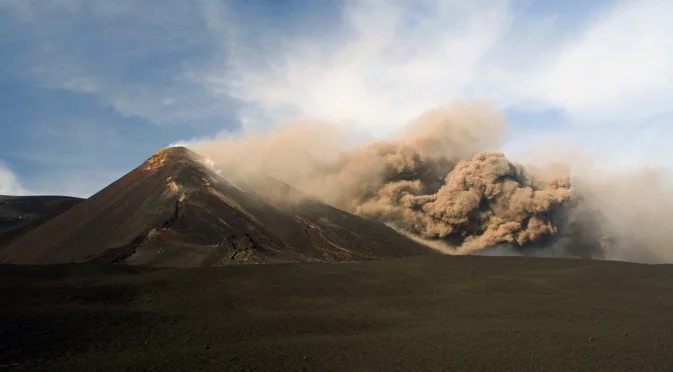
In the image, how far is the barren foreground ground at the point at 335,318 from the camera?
11930 millimetres

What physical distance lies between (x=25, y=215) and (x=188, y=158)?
138ft

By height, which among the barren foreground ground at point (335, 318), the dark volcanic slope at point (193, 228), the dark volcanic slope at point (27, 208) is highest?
the dark volcanic slope at point (27, 208)

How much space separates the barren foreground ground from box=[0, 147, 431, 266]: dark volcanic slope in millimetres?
7033

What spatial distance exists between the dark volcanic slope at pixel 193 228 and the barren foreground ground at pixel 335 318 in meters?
7.03

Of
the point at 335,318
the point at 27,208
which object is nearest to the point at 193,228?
the point at 335,318

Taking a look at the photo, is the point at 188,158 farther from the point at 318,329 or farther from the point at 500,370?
the point at 500,370

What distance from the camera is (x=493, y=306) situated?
1877 cm

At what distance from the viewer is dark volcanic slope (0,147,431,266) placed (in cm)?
2906

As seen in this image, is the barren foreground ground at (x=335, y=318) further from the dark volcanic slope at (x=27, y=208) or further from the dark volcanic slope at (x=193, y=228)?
the dark volcanic slope at (x=27, y=208)

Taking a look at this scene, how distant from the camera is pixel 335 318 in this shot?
53.3 feet

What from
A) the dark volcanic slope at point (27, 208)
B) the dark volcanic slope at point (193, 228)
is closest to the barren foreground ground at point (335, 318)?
the dark volcanic slope at point (193, 228)

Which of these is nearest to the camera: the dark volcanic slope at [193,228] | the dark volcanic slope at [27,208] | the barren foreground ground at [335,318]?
the barren foreground ground at [335,318]

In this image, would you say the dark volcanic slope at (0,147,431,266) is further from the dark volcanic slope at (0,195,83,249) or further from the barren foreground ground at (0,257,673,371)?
the dark volcanic slope at (0,195,83,249)

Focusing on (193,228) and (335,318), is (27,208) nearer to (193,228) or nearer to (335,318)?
(193,228)
